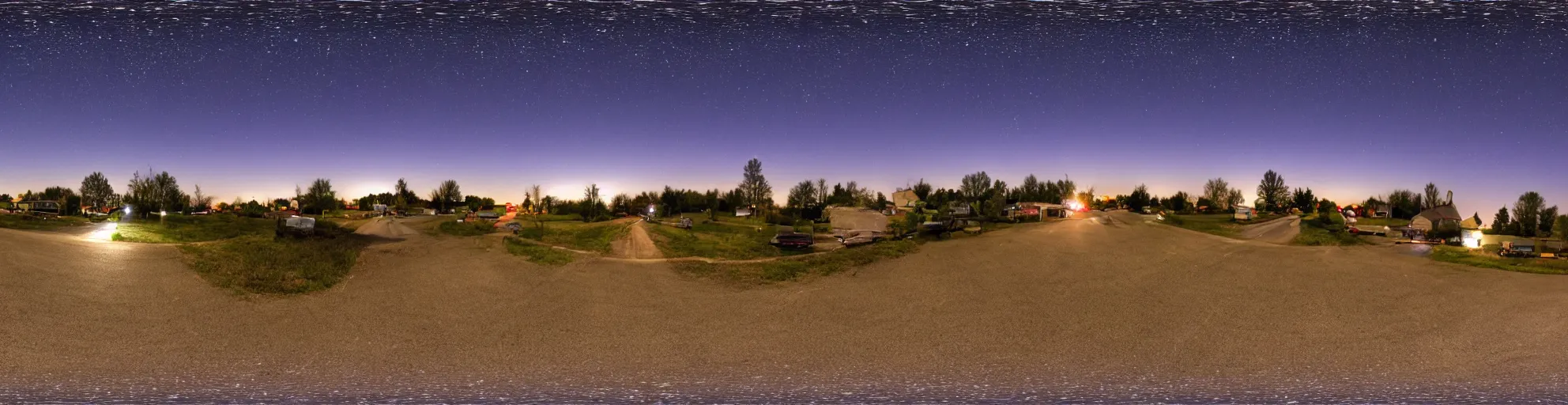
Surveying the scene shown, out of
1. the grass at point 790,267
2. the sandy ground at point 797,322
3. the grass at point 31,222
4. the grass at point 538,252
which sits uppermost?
the grass at point 31,222

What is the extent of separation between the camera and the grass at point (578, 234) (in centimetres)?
313

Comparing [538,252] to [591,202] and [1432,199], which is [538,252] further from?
[1432,199]

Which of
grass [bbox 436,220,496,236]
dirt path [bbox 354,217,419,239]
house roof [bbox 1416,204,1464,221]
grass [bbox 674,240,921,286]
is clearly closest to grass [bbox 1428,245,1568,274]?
house roof [bbox 1416,204,1464,221]

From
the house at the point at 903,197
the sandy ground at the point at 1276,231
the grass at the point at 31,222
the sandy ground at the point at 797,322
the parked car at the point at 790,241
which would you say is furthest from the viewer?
the sandy ground at the point at 1276,231

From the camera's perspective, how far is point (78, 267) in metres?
2.89

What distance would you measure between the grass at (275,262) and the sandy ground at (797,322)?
73 millimetres

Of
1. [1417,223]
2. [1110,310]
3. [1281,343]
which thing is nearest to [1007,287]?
[1110,310]

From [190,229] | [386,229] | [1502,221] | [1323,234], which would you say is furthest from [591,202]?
[1502,221]

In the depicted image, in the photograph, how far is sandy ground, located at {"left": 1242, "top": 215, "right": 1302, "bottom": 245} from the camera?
3389 mm

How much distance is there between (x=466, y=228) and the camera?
3152mm

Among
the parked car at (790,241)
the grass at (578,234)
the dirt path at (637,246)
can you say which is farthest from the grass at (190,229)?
the parked car at (790,241)

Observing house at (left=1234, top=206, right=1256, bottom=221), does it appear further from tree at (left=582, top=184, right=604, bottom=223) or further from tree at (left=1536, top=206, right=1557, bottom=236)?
tree at (left=582, top=184, right=604, bottom=223)

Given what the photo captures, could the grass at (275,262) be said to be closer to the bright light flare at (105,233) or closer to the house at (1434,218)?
the bright light flare at (105,233)

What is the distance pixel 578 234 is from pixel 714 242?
0.77m
